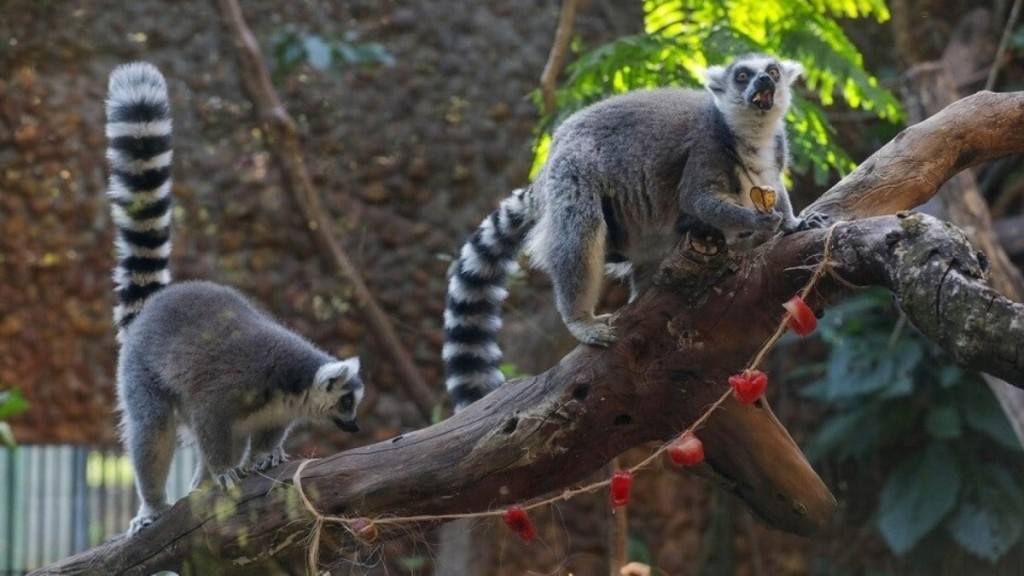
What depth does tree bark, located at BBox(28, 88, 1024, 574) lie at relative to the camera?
395 cm

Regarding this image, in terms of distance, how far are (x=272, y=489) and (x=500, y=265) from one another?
1.39m

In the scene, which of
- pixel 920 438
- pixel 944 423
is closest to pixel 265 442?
pixel 944 423

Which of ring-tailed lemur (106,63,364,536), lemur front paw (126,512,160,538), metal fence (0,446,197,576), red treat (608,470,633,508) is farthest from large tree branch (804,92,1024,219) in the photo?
metal fence (0,446,197,576)

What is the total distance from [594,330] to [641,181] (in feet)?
2.44

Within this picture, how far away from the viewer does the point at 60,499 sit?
9.22 metres

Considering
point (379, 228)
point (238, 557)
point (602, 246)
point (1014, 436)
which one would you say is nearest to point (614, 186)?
point (602, 246)

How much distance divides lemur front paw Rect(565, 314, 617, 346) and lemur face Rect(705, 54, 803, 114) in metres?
1.03

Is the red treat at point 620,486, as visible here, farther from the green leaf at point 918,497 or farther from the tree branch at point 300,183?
the green leaf at point 918,497

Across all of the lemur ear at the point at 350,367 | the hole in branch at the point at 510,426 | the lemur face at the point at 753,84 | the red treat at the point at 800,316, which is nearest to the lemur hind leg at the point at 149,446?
the lemur ear at the point at 350,367

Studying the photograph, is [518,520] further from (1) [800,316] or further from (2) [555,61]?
(2) [555,61]

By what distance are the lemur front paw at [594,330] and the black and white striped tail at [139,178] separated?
7.23ft

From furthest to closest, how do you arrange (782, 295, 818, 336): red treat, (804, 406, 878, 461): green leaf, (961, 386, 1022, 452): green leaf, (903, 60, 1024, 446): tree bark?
(804, 406, 878, 461): green leaf → (961, 386, 1022, 452): green leaf → (903, 60, 1024, 446): tree bark → (782, 295, 818, 336): red treat

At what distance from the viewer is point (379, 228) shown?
9.22 meters

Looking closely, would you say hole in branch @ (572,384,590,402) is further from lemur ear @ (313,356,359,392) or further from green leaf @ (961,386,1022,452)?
green leaf @ (961,386,1022,452)
